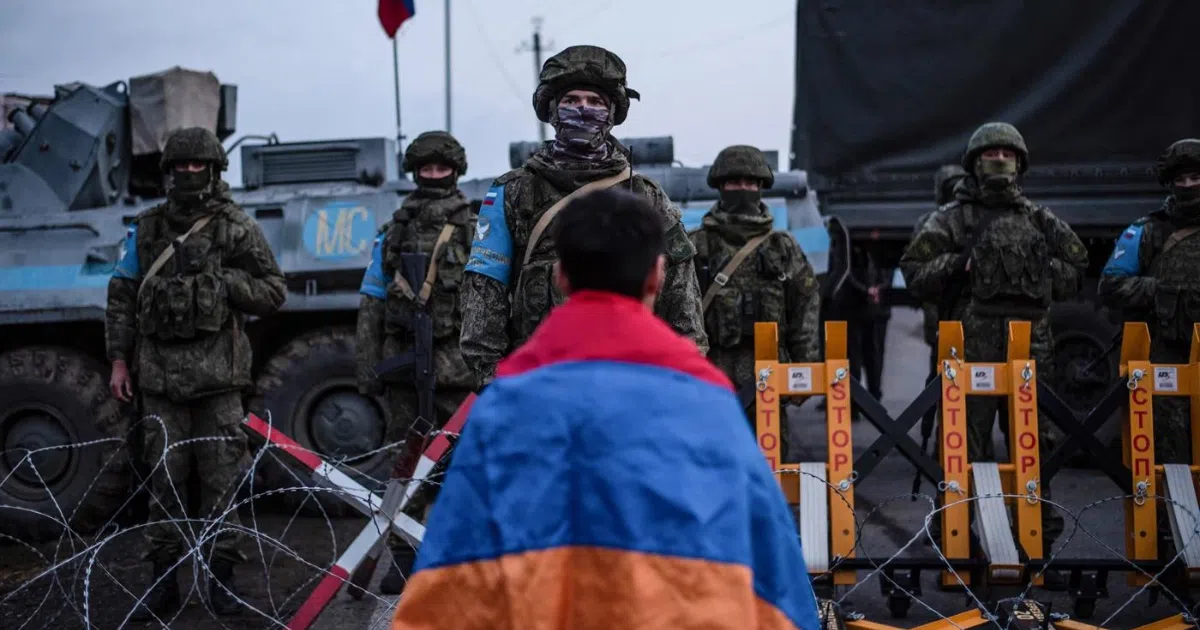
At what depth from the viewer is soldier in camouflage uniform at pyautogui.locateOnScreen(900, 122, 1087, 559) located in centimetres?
673

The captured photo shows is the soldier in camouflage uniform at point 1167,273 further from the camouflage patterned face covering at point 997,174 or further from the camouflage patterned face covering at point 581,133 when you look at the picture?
the camouflage patterned face covering at point 581,133

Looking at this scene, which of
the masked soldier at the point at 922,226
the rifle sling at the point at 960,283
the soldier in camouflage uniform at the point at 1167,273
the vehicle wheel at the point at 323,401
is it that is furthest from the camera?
the vehicle wheel at the point at 323,401

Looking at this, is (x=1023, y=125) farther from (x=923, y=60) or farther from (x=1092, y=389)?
(x=1092, y=389)

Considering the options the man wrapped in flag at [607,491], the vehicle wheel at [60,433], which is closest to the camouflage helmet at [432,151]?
the vehicle wheel at [60,433]

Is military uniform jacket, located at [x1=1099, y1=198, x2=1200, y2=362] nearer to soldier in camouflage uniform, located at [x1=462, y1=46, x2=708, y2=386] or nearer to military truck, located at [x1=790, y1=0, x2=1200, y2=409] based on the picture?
military truck, located at [x1=790, y1=0, x2=1200, y2=409]

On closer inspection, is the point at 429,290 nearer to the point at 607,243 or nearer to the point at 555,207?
the point at 555,207

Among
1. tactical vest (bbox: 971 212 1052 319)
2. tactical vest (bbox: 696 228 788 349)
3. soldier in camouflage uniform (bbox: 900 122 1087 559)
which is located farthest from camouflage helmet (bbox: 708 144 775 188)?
tactical vest (bbox: 971 212 1052 319)

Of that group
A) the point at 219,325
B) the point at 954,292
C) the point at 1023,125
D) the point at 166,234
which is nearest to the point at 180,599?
the point at 219,325

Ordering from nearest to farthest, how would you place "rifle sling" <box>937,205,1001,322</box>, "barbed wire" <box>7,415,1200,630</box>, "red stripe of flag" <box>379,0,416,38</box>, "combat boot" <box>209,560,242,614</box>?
"barbed wire" <box>7,415,1200,630</box> < "combat boot" <box>209,560,242,614</box> < "rifle sling" <box>937,205,1001,322</box> < "red stripe of flag" <box>379,0,416,38</box>

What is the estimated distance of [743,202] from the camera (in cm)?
723

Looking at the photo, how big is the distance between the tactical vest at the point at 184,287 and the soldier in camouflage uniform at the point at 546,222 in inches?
87.0

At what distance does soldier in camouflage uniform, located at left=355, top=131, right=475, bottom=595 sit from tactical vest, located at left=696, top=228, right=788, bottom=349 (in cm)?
135

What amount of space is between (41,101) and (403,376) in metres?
4.91

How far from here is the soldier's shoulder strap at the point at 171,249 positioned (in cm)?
622
